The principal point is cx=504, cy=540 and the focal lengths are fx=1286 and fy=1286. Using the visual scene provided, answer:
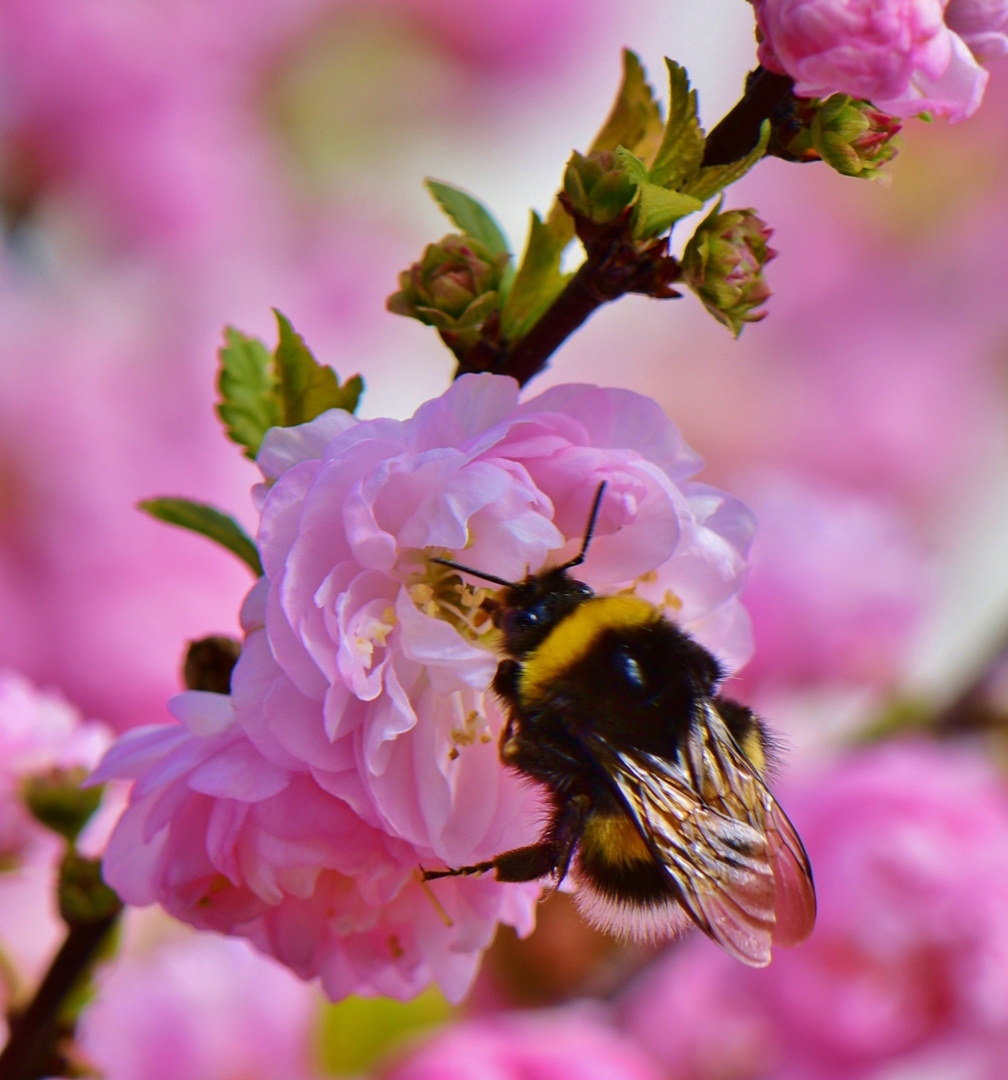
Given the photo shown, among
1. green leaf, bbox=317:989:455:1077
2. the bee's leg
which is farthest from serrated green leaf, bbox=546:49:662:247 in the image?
green leaf, bbox=317:989:455:1077

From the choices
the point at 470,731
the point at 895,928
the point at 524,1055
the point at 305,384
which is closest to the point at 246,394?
the point at 305,384

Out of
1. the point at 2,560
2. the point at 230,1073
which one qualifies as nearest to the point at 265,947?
the point at 230,1073

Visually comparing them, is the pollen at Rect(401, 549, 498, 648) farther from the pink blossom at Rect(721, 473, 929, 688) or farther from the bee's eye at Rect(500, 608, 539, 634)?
the pink blossom at Rect(721, 473, 929, 688)

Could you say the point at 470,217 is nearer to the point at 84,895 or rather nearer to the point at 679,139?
the point at 679,139

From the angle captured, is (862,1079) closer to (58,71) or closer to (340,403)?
(340,403)

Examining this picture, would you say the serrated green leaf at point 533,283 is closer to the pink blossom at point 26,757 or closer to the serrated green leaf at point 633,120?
the serrated green leaf at point 633,120

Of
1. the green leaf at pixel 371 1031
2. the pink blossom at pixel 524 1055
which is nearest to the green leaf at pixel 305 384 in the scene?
the pink blossom at pixel 524 1055
